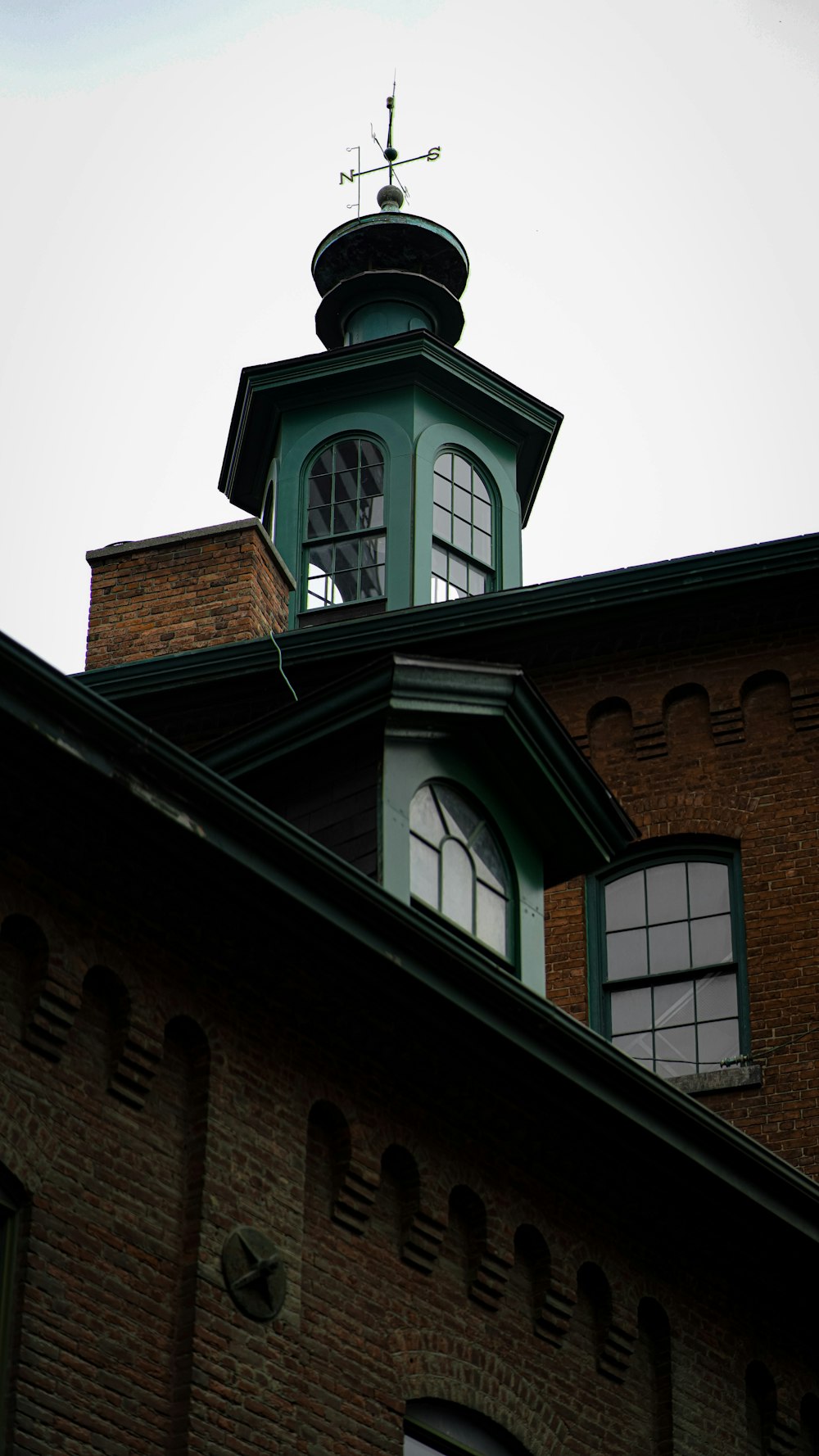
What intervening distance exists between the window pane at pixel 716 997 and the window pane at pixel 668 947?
252 mm

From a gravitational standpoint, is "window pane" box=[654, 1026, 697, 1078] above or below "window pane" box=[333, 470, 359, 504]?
below

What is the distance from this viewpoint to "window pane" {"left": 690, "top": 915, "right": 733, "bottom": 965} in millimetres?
20906

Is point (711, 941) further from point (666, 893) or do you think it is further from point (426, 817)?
point (426, 817)

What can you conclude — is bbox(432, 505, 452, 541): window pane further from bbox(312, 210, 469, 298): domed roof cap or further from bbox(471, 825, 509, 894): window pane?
bbox(471, 825, 509, 894): window pane

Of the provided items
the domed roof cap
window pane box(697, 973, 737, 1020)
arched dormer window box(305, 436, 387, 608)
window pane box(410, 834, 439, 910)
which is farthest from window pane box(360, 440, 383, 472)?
window pane box(410, 834, 439, 910)

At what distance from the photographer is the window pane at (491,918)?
1644cm

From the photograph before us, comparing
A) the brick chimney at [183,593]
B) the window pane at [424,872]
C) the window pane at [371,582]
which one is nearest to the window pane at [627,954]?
the brick chimney at [183,593]

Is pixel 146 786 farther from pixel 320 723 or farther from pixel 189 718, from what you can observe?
pixel 189 718

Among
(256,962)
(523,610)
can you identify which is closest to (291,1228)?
(256,962)

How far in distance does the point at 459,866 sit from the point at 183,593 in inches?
298

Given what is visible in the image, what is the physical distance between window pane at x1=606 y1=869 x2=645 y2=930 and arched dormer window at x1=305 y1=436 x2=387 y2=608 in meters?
5.35

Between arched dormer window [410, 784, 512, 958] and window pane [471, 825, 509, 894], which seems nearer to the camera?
arched dormer window [410, 784, 512, 958]

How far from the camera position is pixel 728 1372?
1638 cm

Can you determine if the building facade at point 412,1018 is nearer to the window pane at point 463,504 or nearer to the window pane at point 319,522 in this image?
the window pane at point 319,522
